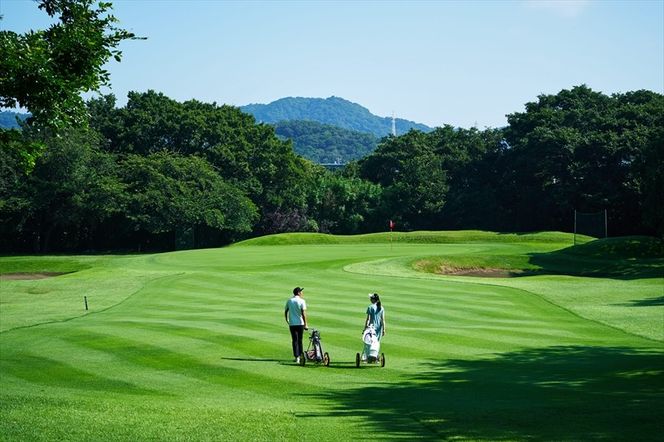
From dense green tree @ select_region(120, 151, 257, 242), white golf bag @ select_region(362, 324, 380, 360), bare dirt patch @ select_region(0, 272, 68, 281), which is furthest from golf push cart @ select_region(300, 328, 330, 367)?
A: dense green tree @ select_region(120, 151, 257, 242)

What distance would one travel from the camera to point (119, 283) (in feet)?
145

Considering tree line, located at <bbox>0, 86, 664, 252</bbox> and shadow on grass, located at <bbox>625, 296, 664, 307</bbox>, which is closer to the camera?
shadow on grass, located at <bbox>625, 296, 664, 307</bbox>

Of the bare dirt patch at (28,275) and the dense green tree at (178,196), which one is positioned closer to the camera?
the bare dirt patch at (28,275)

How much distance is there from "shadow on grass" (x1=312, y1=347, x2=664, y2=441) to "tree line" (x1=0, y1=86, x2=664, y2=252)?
56.0 meters

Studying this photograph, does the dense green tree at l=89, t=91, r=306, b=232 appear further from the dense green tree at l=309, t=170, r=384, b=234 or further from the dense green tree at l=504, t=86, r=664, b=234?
the dense green tree at l=504, t=86, r=664, b=234

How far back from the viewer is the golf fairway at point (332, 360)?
1321 centimetres

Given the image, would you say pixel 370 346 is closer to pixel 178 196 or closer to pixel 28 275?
pixel 28 275

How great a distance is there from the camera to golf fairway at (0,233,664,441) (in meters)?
13.2

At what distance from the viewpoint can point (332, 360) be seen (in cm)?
2214

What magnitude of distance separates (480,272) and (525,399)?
38.8m

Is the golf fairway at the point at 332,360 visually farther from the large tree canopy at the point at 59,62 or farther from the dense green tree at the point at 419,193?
the dense green tree at the point at 419,193

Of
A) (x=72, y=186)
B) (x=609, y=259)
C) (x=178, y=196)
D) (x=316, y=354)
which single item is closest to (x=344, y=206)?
(x=178, y=196)

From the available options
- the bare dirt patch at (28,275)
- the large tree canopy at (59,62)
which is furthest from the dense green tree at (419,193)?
the large tree canopy at (59,62)

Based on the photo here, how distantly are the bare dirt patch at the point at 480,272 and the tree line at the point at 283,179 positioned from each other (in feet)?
83.4
